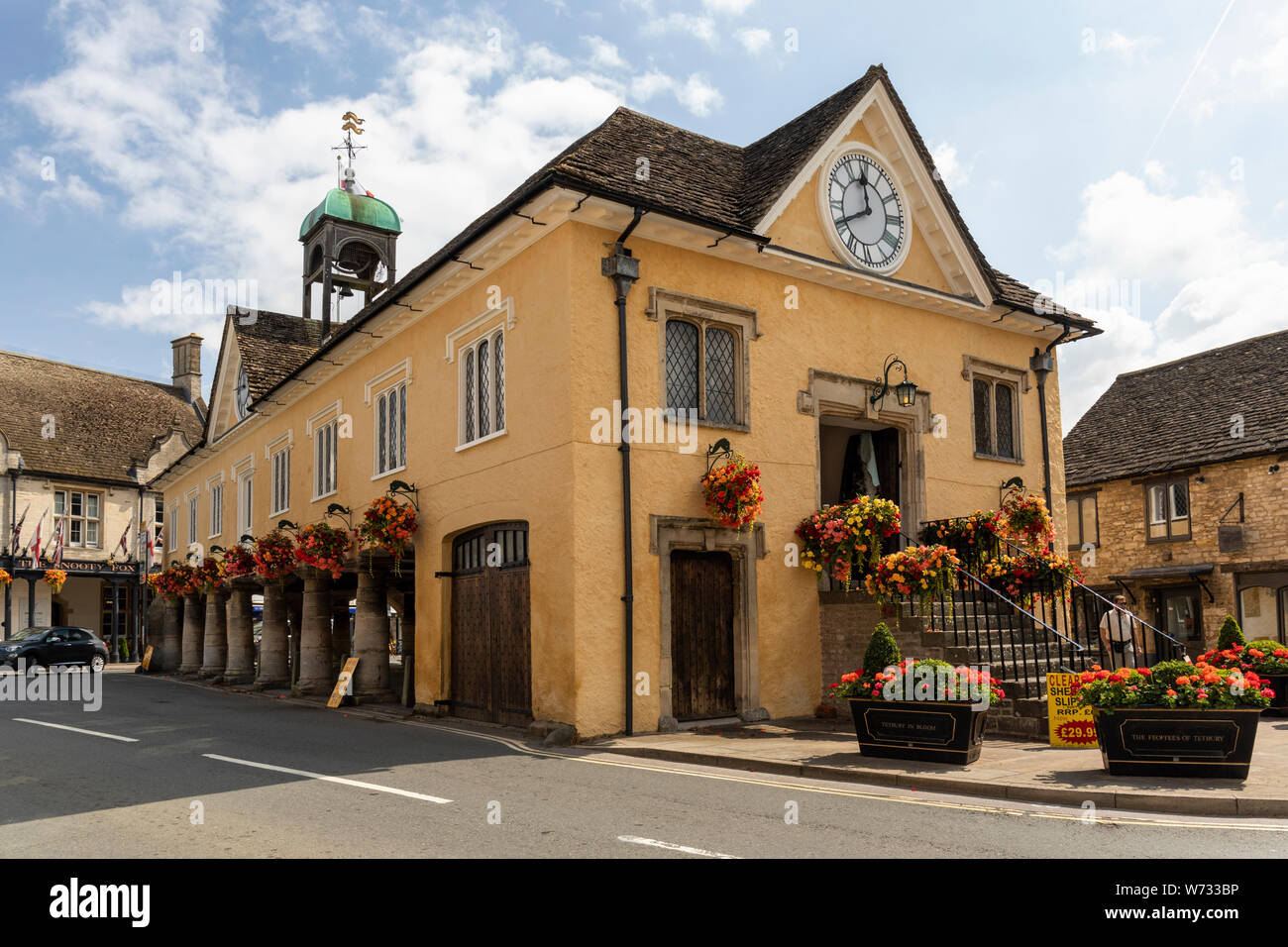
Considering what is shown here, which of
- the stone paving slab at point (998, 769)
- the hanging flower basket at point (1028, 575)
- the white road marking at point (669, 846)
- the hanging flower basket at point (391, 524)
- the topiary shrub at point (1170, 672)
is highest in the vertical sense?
the hanging flower basket at point (391, 524)

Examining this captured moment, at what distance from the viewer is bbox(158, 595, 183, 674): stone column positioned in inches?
1347

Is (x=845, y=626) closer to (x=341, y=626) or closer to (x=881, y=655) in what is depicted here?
(x=881, y=655)

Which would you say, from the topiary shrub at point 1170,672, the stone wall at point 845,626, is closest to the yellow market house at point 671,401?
the stone wall at point 845,626

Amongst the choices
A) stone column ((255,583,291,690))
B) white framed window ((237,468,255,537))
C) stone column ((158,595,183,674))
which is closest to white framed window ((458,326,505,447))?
stone column ((255,583,291,690))

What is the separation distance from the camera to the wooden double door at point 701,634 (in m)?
14.6

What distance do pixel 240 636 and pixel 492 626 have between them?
15208 millimetres

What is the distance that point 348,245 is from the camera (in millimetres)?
28938

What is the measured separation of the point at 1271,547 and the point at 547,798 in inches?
888

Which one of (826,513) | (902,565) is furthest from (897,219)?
(902,565)

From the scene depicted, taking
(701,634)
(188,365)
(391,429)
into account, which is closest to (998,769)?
(701,634)

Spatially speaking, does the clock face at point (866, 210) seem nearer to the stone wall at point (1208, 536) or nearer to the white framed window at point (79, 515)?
the stone wall at point (1208, 536)

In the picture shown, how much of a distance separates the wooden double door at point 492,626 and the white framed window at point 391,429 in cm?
301

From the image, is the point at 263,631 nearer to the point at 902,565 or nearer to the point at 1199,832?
the point at 902,565

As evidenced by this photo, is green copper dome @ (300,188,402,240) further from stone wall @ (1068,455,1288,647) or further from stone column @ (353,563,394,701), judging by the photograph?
stone wall @ (1068,455,1288,647)
